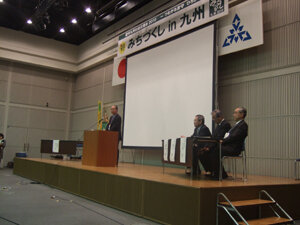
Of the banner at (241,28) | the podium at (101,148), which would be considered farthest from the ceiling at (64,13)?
the podium at (101,148)

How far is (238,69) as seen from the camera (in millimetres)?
6230

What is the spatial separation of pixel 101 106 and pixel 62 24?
3363 mm

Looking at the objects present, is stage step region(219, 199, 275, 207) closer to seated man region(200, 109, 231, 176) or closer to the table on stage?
the table on stage

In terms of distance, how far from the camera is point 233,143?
13.3 ft

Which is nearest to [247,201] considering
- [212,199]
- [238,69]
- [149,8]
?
[212,199]

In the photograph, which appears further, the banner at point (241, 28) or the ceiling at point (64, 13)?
the ceiling at point (64, 13)

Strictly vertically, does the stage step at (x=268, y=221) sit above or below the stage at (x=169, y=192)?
below

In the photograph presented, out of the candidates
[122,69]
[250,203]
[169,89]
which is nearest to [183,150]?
[250,203]

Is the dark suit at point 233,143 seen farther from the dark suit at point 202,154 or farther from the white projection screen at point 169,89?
the white projection screen at point 169,89

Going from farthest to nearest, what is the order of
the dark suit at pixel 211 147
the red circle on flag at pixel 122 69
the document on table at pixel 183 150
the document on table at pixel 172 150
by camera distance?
1. the red circle on flag at pixel 122 69
2. the document on table at pixel 172 150
3. the dark suit at pixel 211 147
4. the document on table at pixel 183 150

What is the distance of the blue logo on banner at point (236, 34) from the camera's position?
570cm

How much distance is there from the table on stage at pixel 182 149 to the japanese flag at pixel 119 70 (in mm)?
5010

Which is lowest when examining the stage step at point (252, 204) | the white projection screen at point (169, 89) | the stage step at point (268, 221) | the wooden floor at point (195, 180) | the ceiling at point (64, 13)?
the stage step at point (268, 221)

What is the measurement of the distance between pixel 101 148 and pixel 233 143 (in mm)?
2612
